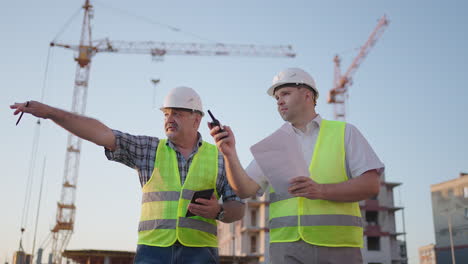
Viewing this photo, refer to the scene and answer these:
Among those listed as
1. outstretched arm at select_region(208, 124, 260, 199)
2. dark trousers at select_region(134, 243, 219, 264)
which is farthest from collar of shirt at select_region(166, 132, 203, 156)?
dark trousers at select_region(134, 243, 219, 264)

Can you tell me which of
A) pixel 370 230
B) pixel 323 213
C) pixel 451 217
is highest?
pixel 451 217

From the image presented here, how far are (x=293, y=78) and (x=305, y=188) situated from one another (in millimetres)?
1069

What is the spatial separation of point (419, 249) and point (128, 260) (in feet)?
238

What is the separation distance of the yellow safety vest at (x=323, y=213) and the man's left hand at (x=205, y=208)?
0.56m

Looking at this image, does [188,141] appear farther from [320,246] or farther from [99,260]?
[99,260]

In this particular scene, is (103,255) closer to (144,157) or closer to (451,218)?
(144,157)

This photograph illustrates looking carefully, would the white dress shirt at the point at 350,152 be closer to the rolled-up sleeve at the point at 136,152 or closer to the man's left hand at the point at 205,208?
the man's left hand at the point at 205,208

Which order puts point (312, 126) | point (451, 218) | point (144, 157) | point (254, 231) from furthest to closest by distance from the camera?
1. point (451, 218)
2. point (254, 231)
3. point (144, 157)
4. point (312, 126)

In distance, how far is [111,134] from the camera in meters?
4.05

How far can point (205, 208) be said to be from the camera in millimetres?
4090

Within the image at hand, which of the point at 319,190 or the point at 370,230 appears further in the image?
the point at 370,230

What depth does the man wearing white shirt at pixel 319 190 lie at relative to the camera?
346 cm

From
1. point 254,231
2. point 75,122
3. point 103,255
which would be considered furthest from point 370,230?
point 75,122

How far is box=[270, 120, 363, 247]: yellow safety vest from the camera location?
3502 millimetres
